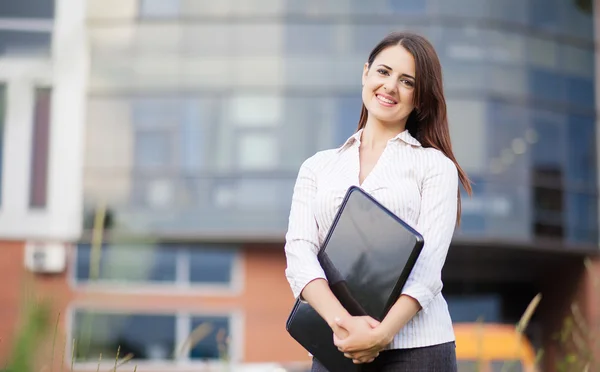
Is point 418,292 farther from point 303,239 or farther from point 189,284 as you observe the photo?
point 189,284

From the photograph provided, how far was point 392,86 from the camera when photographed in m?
2.26

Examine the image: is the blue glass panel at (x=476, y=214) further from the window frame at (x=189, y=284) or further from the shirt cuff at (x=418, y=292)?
the shirt cuff at (x=418, y=292)

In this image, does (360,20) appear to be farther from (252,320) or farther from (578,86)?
(252,320)

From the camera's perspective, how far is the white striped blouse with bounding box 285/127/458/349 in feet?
6.78

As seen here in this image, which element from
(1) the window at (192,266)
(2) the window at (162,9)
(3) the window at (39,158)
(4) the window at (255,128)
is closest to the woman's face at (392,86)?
(4) the window at (255,128)

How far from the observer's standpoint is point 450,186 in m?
2.20

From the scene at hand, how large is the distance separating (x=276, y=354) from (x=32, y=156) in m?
5.80

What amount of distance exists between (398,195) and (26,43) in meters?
18.4

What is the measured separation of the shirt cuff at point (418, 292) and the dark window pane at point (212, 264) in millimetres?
17429

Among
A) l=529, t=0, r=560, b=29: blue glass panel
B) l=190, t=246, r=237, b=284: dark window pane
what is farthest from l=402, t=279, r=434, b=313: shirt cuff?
l=529, t=0, r=560, b=29: blue glass panel

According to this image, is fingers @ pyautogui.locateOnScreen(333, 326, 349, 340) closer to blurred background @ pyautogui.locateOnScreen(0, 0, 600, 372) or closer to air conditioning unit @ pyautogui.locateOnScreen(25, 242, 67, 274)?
blurred background @ pyautogui.locateOnScreen(0, 0, 600, 372)

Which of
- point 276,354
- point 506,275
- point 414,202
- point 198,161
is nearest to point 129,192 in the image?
point 198,161

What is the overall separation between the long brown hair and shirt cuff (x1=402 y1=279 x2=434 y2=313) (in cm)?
30

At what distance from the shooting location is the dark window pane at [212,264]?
19.4m
